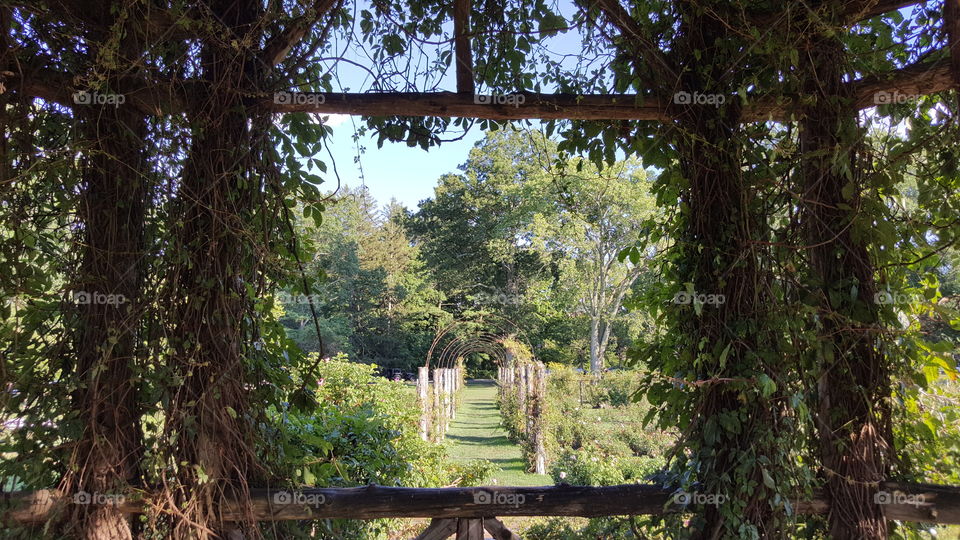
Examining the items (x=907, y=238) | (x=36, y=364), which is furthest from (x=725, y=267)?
(x=36, y=364)

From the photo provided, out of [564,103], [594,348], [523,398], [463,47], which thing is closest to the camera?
[564,103]

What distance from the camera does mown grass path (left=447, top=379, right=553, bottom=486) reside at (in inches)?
315

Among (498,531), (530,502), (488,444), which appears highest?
(530,502)

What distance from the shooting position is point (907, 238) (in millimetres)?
2426

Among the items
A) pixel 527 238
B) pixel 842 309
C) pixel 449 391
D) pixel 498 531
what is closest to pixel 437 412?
pixel 449 391

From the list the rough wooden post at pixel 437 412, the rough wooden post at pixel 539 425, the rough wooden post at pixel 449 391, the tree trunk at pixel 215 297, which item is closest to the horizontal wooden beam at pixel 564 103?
the tree trunk at pixel 215 297

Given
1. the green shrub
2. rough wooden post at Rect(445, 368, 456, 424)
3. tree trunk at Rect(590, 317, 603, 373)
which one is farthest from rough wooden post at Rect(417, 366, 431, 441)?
tree trunk at Rect(590, 317, 603, 373)

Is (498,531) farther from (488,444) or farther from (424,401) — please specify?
(488,444)

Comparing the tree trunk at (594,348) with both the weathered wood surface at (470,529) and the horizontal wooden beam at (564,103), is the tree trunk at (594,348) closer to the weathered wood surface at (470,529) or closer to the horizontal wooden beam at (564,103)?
the horizontal wooden beam at (564,103)

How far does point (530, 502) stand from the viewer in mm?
2340

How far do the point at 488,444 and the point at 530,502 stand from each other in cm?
851

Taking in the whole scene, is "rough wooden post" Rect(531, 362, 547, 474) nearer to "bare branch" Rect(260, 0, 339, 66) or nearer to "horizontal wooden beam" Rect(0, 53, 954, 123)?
"horizontal wooden beam" Rect(0, 53, 954, 123)

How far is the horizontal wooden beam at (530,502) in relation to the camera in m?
2.30

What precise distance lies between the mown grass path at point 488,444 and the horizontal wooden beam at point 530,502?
486 cm
